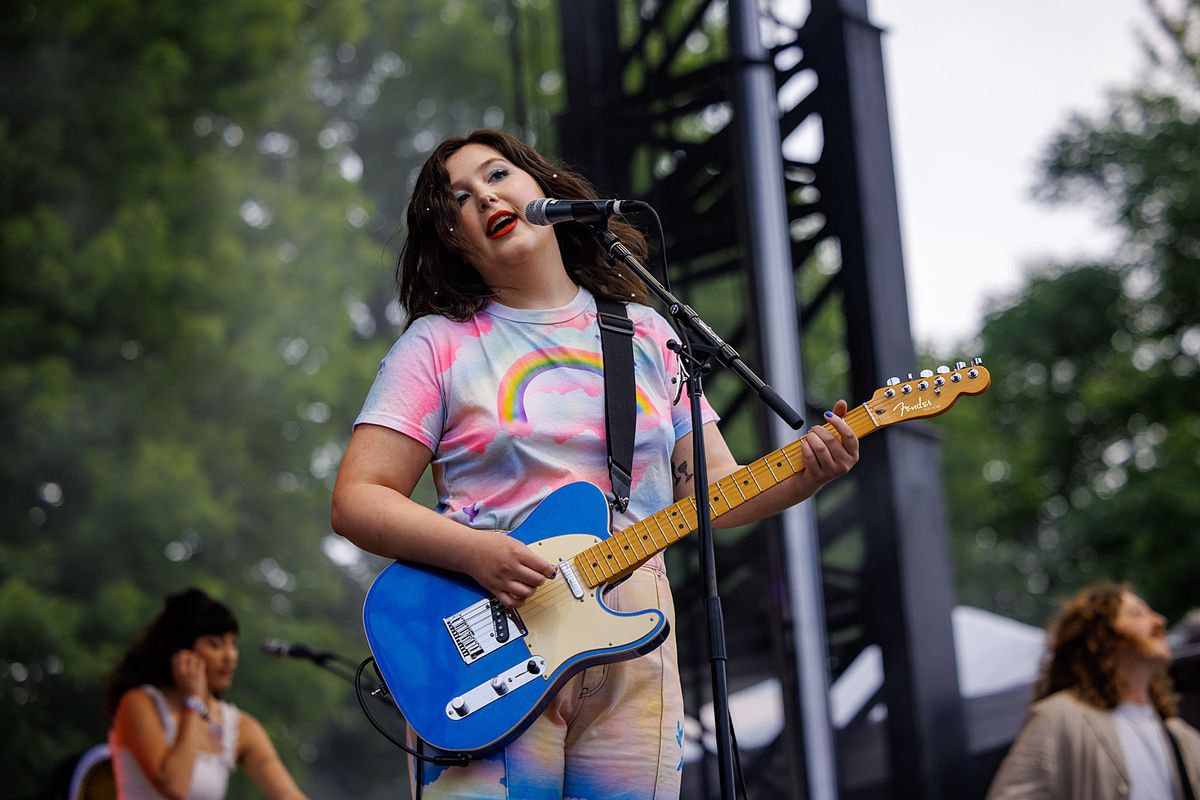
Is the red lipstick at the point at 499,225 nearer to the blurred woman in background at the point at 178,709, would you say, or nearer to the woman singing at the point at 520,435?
the woman singing at the point at 520,435

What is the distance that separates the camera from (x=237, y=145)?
14.1 metres

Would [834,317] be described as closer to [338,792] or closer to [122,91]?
[338,792]

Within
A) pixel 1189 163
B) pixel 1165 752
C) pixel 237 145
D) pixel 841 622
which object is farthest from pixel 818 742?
pixel 1189 163

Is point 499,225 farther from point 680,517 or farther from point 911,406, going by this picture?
point 911,406

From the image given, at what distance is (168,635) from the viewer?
4.80 metres

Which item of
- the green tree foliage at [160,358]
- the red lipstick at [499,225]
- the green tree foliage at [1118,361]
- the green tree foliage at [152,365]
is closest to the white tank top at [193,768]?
the red lipstick at [499,225]

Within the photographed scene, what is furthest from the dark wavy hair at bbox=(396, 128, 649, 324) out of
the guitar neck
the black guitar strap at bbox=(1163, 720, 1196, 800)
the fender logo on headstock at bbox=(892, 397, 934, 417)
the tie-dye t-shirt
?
the black guitar strap at bbox=(1163, 720, 1196, 800)

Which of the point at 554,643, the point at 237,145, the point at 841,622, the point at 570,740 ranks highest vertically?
the point at 237,145

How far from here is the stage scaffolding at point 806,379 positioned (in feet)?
14.3

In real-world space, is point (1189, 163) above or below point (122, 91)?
below

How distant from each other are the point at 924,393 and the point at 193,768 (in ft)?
11.0

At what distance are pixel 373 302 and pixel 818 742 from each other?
14.0m

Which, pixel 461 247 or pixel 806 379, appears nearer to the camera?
pixel 461 247

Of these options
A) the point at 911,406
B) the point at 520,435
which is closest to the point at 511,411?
the point at 520,435
